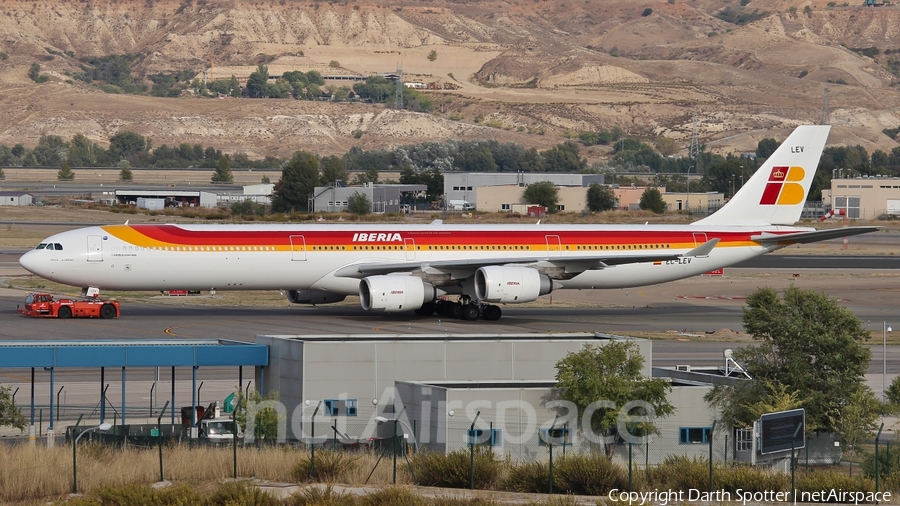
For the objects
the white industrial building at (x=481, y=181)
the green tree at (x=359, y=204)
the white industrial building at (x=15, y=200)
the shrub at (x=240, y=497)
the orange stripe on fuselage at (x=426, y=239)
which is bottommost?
the shrub at (x=240, y=497)

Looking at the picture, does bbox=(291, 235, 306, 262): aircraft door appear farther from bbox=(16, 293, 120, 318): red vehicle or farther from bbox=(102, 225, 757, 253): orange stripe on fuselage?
bbox=(16, 293, 120, 318): red vehicle

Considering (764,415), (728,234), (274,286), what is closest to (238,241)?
(274,286)

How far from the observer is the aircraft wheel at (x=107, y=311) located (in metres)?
53.0

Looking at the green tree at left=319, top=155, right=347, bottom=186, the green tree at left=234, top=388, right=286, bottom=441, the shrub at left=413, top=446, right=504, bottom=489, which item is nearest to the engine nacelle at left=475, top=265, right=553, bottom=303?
the green tree at left=234, top=388, right=286, bottom=441

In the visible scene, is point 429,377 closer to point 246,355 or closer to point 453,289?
point 246,355

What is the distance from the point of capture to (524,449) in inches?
1141

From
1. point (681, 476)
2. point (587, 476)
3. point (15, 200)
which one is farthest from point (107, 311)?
point (15, 200)

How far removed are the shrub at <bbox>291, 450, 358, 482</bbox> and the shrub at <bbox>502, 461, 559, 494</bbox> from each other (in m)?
3.13

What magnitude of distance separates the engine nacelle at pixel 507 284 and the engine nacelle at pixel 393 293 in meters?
2.20

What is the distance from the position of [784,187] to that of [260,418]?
3647 centimetres

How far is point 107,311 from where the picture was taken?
53.2 meters

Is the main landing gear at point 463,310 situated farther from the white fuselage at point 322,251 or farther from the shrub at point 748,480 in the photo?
the shrub at point 748,480

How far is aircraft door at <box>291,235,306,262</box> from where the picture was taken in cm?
5166

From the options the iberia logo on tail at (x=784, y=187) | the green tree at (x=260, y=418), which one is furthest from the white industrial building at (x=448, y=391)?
the iberia logo on tail at (x=784, y=187)
